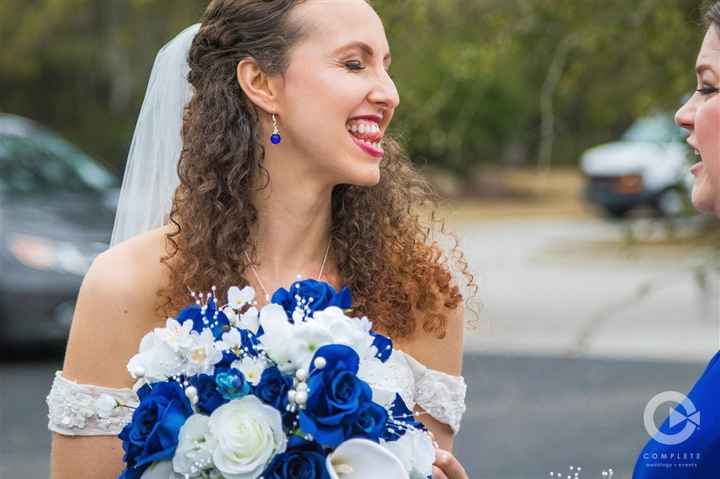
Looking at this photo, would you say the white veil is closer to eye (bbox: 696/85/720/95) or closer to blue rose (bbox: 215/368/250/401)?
blue rose (bbox: 215/368/250/401)

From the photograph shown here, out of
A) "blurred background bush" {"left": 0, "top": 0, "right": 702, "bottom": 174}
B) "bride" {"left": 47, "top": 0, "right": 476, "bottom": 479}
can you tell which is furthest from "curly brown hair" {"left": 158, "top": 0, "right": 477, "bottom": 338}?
"blurred background bush" {"left": 0, "top": 0, "right": 702, "bottom": 174}

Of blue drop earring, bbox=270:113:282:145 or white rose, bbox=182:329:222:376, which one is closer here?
white rose, bbox=182:329:222:376

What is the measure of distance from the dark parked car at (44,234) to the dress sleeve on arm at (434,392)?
20.8ft

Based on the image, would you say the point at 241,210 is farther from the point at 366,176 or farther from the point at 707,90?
the point at 707,90

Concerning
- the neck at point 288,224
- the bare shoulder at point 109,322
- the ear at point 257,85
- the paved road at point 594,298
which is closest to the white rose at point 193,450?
the bare shoulder at point 109,322

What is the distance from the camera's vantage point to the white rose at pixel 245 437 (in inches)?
97.7

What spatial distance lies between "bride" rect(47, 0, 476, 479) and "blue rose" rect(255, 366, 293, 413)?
0.44m

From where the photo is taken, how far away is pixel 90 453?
125 inches

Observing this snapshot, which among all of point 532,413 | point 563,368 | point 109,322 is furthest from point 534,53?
point 109,322

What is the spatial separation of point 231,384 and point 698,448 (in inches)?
35.2

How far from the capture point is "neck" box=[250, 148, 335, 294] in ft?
A: 10.8

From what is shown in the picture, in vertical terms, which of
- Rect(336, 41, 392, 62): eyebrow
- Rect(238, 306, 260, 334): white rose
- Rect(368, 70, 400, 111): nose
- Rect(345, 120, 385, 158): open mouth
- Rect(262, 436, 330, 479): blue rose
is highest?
Rect(336, 41, 392, 62): eyebrow

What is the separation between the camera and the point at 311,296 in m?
2.69

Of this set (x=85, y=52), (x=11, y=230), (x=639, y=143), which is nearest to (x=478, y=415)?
(x=11, y=230)
